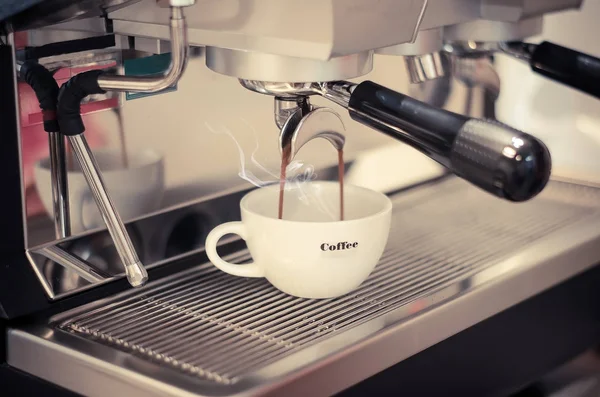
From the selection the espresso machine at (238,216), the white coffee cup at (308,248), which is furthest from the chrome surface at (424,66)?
the white coffee cup at (308,248)

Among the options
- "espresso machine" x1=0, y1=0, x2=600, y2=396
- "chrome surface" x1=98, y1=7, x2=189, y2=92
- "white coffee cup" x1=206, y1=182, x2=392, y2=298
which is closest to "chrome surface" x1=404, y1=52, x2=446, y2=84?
"espresso machine" x1=0, y1=0, x2=600, y2=396

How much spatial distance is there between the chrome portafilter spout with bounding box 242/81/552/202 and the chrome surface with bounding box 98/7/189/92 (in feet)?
0.34

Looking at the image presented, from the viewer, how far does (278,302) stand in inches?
25.8

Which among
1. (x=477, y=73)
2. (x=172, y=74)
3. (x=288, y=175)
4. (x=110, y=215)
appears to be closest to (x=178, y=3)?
(x=172, y=74)

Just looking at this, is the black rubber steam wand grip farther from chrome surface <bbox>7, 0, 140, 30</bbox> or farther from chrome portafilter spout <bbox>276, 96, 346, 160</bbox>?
chrome surface <bbox>7, 0, 140, 30</bbox>

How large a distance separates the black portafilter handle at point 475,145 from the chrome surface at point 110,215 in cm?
17

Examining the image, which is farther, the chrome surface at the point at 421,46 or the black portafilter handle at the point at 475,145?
the chrome surface at the point at 421,46

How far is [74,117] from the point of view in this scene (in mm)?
600

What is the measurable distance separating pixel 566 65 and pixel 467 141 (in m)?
0.24

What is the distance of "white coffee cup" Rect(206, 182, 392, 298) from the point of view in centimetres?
63

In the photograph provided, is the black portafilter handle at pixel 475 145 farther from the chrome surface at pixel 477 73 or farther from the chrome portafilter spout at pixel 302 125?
the chrome surface at pixel 477 73

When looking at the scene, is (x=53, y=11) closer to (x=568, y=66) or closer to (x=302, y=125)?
(x=302, y=125)

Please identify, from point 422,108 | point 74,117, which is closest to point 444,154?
point 422,108

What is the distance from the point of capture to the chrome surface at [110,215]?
1.95ft
